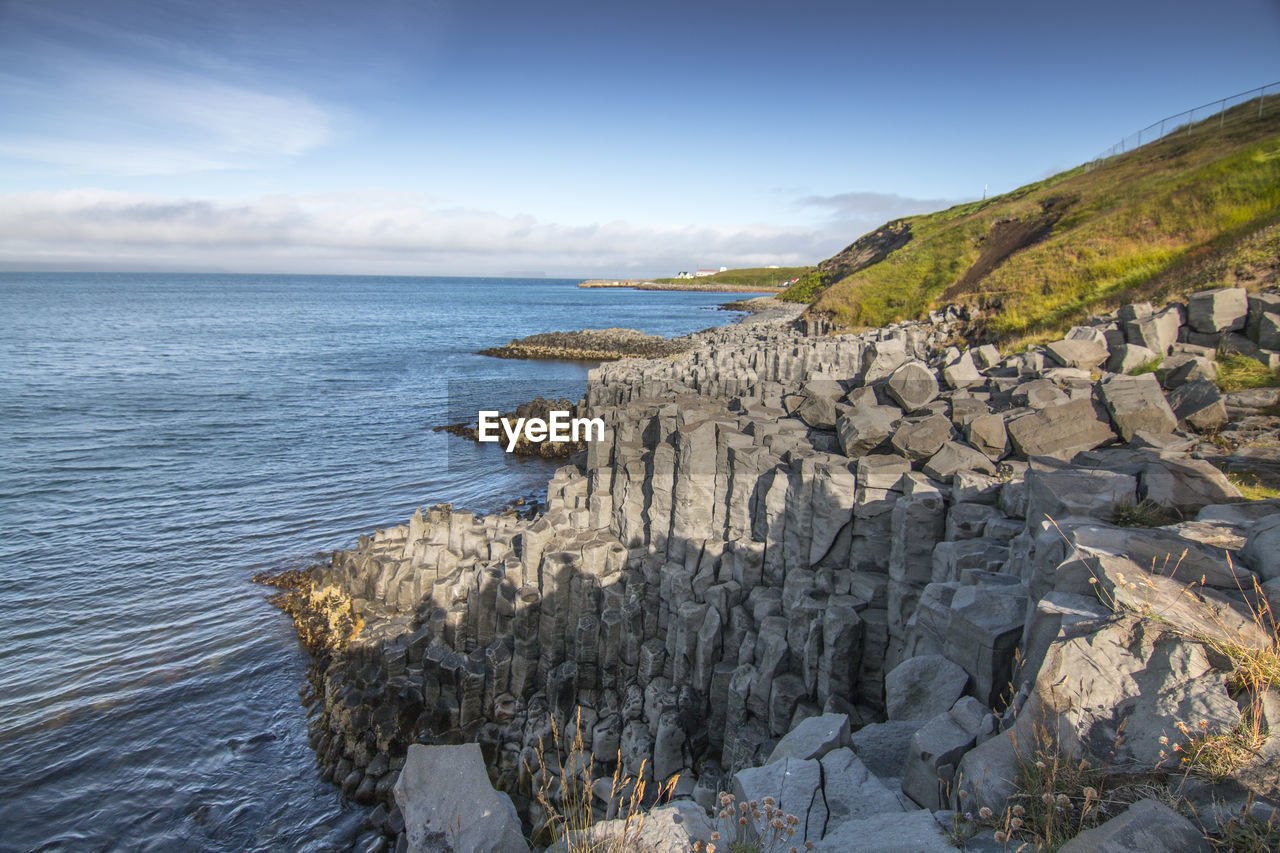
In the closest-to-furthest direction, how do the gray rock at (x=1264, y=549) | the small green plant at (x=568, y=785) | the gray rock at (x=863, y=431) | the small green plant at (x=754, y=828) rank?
the small green plant at (x=754, y=828) < the gray rock at (x=1264, y=549) < the small green plant at (x=568, y=785) < the gray rock at (x=863, y=431)

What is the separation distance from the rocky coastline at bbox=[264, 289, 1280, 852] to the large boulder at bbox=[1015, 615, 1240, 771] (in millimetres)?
17

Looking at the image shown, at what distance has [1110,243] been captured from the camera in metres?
30.2

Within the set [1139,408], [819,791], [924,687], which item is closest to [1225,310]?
[1139,408]

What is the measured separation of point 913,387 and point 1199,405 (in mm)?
4215

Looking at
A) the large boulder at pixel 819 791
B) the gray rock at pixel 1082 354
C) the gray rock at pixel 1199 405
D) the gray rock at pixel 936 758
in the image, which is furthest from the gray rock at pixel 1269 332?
the large boulder at pixel 819 791

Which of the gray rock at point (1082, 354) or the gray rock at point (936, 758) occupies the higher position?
the gray rock at point (1082, 354)

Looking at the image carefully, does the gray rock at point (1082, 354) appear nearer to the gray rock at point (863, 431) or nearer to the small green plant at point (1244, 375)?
the small green plant at point (1244, 375)

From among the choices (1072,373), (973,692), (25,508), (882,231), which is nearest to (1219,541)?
(973,692)

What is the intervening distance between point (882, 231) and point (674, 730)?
85610mm

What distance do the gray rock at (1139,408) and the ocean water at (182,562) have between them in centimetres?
1270

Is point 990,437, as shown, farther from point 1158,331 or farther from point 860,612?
point 1158,331

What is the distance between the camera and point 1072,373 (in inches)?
530

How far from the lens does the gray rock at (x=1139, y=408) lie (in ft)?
32.9

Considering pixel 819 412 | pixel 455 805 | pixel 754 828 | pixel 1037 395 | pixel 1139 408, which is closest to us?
pixel 754 828
